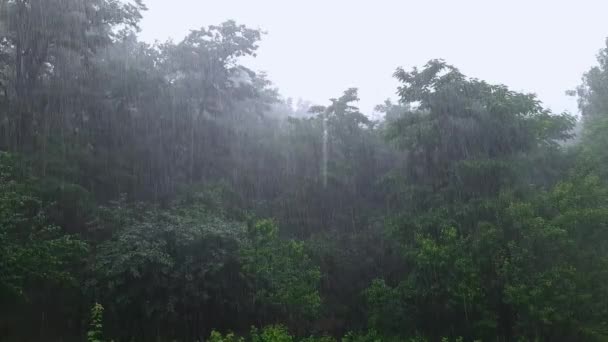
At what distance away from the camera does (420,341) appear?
48.5 ft

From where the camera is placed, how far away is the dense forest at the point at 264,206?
1465cm

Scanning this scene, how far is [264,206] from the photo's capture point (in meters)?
25.9

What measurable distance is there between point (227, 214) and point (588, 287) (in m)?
13.2

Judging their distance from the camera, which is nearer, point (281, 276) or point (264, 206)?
point (281, 276)

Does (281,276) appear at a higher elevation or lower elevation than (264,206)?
lower

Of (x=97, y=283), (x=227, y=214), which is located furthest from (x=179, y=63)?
(x=97, y=283)

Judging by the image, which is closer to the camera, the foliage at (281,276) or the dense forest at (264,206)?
the dense forest at (264,206)

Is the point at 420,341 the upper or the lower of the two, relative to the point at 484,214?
lower

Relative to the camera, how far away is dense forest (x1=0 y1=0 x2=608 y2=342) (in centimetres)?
1465

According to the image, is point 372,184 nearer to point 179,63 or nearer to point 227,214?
point 227,214

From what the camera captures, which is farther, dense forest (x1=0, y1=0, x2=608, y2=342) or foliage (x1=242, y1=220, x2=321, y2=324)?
foliage (x1=242, y1=220, x2=321, y2=324)

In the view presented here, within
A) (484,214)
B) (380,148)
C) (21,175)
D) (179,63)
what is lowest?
(484,214)

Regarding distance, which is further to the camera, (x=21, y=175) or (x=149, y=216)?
(x=149, y=216)

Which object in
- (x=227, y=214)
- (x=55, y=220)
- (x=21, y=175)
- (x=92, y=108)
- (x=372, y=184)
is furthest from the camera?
(x=372, y=184)
